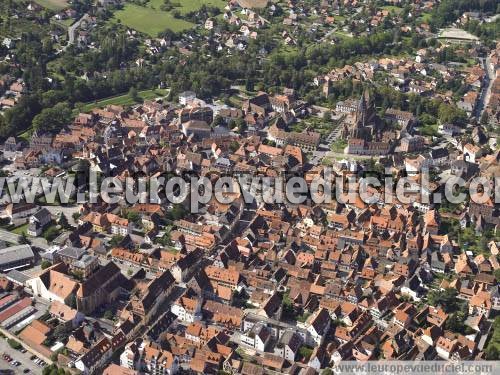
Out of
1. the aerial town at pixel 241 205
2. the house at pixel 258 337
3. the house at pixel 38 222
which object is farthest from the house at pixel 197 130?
the house at pixel 258 337

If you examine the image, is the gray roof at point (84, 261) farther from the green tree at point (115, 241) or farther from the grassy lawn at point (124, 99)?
the grassy lawn at point (124, 99)

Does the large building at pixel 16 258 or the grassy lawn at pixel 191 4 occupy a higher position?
the grassy lawn at pixel 191 4

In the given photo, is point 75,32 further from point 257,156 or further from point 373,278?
point 373,278

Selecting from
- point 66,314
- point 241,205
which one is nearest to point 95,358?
point 66,314

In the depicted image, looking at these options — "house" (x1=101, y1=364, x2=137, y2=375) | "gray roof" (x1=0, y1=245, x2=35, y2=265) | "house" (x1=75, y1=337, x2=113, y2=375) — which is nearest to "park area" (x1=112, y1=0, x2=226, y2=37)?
"gray roof" (x1=0, y1=245, x2=35, y2=265)

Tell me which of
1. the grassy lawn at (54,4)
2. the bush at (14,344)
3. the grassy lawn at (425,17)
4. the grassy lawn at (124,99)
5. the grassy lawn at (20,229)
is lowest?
the bush at (14,344)

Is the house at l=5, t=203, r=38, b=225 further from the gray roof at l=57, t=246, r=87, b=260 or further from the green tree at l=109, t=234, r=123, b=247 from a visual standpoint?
the green tree at l=109, t=234, r=123, b=247
